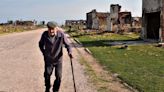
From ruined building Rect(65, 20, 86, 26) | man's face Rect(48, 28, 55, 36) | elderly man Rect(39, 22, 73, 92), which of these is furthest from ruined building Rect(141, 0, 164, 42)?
ruined building Rect(65, 20, 86, 26)

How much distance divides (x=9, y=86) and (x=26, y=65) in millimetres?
5780

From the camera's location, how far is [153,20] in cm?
3566

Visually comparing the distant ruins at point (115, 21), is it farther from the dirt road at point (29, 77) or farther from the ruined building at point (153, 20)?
the dirt road at point (29, 77)

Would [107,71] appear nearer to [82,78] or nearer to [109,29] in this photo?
[82,78]

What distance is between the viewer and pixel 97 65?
18281 millimetres

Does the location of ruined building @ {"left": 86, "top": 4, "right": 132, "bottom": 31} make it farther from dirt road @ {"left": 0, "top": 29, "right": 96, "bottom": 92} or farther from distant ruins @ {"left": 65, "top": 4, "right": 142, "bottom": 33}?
dirt road @ {"left": 0, "top": 29, "right": 96, "bottom": 92}

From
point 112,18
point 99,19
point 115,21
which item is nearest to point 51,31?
point 112,18

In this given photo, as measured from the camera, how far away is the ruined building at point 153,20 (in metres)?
31.4

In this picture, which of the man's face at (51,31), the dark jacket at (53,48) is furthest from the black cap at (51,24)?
the dark jacket at (53,48)

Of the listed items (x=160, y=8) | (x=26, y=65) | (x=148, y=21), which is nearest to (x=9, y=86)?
(x=26, y=65)

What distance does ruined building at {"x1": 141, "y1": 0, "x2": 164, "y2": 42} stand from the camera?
31.4 meters

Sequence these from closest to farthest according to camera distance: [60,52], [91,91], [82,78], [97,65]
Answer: [60,52], [91,91], [82,78], [97,65]

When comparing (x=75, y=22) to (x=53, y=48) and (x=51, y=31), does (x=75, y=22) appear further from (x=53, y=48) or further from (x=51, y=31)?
(x=51, y=31)

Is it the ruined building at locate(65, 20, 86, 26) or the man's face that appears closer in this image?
the man's face
